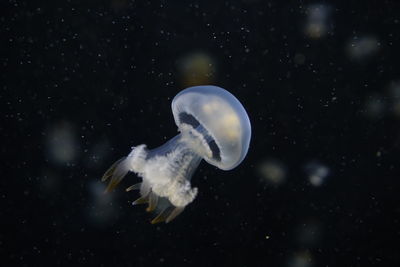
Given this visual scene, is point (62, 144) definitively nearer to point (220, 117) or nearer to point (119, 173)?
point (119, 173)

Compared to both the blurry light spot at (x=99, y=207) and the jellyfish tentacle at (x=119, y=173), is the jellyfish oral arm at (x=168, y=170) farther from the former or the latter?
the blurry light spot at (x=99, y=207)

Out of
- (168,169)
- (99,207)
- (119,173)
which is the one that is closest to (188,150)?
(168,169)

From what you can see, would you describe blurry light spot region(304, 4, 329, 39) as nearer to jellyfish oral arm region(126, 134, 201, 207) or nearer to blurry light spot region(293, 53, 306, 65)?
blurry light spot region(293, 53, 306, 65)

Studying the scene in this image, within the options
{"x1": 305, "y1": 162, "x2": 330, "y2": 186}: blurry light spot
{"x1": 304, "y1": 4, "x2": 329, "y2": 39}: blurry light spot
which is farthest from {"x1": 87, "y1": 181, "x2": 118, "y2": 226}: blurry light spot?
{"x1": 304, "y1": 4, "x2": 329, "y2": 39}: blurry light spot

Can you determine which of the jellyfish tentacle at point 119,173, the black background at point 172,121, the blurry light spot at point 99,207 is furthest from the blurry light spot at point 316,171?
the blurry light spot at point 99,207

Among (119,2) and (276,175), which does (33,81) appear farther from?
(276,175)

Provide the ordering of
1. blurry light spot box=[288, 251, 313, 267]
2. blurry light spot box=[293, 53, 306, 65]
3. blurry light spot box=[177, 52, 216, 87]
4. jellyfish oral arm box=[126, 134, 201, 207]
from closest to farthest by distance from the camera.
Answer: jellyfish oral arm box=[126, 134, 201, 207]
blurry light spot box=[177, 52, 216, 87]
blurry light spot box=[293, 53, 306, 65]
blurry light spot box=[288, 251, 313, 267]
